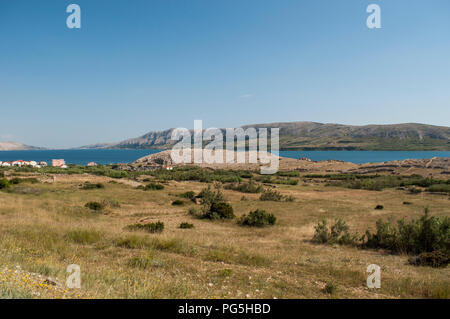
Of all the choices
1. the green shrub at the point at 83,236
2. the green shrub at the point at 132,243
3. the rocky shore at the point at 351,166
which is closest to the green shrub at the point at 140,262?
the green shrub at the point at 132,243

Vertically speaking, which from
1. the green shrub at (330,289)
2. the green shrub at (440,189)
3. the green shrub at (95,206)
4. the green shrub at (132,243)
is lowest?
the green shrub at (440,189)

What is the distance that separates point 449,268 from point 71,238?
501 inches

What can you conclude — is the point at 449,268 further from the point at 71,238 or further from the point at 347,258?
the point at 71,238

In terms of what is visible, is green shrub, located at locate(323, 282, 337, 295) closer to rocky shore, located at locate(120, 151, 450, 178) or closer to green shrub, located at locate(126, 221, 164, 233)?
green shrub, located at locate(126, 221, 164, 233)

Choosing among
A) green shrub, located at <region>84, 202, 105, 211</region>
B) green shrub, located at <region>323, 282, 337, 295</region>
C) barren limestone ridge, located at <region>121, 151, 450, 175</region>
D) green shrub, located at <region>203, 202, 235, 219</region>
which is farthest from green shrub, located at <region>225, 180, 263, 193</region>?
barren limestone ridge, located at <region>121, 151, 450, 175</region>

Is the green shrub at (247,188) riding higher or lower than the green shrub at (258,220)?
lower

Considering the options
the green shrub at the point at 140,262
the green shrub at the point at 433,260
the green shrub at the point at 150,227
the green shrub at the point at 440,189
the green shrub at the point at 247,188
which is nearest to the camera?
the green shrub at the point at 140,262

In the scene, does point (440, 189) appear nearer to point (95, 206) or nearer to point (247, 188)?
point (247, 188)

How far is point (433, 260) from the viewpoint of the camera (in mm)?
8266

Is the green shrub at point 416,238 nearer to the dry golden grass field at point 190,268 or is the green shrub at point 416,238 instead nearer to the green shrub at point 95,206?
the dry golden grass field at point 190,268

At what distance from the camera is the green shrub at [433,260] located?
26.8 feet
